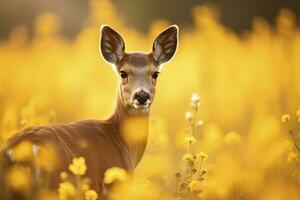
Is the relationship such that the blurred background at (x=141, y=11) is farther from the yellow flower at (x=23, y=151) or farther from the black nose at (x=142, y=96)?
the yellow flower at (x=23, y=151)

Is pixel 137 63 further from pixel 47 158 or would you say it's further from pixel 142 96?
pixel 47 158

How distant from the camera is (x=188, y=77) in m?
10.9

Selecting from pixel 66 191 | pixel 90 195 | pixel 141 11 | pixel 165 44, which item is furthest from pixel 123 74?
pixel 141 11

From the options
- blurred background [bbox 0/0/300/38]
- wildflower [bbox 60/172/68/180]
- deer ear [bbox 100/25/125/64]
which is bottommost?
wildflower [bbox 60/172/68/180]

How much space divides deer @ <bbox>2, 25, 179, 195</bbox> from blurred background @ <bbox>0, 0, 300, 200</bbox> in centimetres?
22

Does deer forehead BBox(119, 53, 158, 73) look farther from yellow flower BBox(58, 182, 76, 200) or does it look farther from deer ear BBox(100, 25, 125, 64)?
yellow flower BBox(58, 182, 76, 200)

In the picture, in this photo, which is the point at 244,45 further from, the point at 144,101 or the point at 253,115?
the point at 144,101

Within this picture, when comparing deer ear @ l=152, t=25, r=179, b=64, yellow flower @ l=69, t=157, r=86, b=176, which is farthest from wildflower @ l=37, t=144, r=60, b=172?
deer ear @ l=152, t=25, r=179, b=64

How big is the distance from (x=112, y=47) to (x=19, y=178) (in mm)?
2131

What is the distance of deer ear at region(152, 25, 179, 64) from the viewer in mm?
7664

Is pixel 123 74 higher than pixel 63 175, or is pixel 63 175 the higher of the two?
pixel 123 74

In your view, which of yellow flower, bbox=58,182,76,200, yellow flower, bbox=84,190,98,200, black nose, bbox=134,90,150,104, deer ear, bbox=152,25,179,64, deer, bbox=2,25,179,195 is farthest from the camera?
deer ear, bbox=152,25,179,64

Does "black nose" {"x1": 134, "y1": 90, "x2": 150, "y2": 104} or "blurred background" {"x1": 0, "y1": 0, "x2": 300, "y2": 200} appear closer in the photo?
"black nose" {"x1": 134, "y1": 90, "x2": 150, "y2": 104}

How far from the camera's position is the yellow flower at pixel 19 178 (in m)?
5.59
